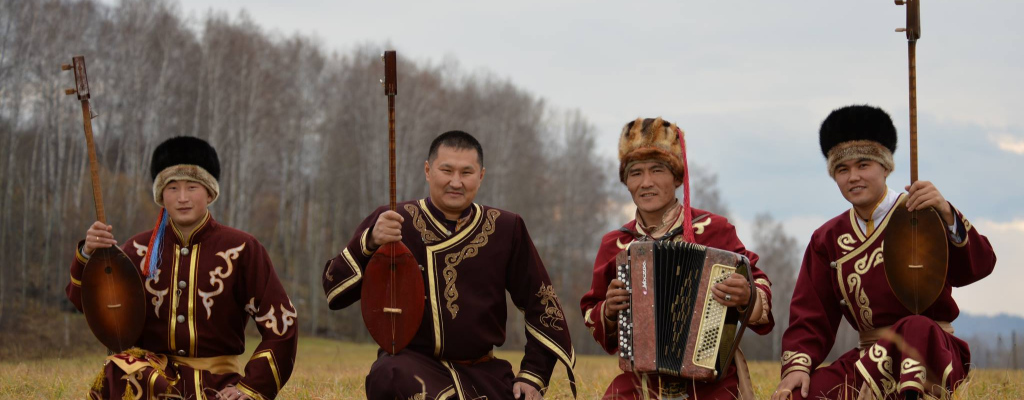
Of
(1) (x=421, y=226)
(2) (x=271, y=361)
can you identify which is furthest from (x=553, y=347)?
(2) (x=271, y=361)

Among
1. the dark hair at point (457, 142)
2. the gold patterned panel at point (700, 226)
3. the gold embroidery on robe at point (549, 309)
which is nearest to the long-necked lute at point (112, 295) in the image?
the dark hair at point (457, 142)

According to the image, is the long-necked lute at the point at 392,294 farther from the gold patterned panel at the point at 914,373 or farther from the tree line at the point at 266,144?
the tree line at the point at 266,144

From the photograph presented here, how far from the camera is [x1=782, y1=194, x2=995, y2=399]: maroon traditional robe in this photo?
4.87 metres

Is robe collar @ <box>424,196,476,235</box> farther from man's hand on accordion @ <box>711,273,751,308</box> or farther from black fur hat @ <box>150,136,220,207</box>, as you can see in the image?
man's hand on accordion @ <box>711,273,751,308</box>

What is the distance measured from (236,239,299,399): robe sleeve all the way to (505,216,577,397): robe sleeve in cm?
130

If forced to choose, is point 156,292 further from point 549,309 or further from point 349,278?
point 549,309

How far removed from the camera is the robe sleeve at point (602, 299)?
17.9 feet

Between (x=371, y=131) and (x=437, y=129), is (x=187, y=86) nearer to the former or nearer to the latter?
(x=371, y=131)

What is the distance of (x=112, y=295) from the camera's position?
18.7 feet

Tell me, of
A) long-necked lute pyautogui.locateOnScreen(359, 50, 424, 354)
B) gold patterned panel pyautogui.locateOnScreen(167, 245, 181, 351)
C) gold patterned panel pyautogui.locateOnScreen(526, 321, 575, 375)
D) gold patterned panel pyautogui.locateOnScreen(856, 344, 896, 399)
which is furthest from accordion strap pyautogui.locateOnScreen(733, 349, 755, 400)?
gold patterned panel pyautogui.locateOnScreen(167, 245, 181, 351)

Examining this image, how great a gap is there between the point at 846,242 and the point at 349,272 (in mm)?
2717

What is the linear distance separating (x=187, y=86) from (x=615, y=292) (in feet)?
95.6

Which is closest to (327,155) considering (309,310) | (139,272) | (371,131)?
(371,131)

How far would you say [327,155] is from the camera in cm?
3775
